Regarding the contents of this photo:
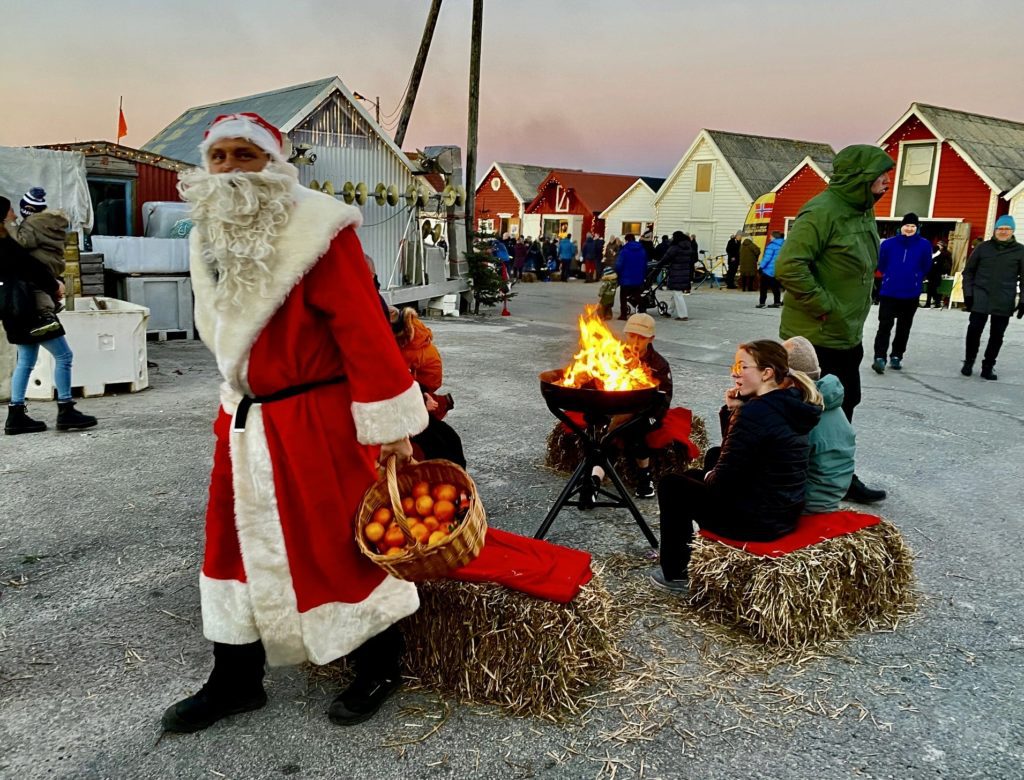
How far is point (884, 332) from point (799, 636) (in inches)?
329

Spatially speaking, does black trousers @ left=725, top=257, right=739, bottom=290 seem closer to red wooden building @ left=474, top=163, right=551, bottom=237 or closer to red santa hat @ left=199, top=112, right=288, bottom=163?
red wooden building @ left=474, top=163, right=551, bottom=237

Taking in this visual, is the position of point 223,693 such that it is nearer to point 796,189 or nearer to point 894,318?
point 894,318

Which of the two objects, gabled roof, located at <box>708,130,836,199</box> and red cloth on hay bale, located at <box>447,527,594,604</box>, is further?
gabled roof, located at <box>708,130,836,199</box>

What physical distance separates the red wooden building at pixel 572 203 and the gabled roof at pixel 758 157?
28.3 ft

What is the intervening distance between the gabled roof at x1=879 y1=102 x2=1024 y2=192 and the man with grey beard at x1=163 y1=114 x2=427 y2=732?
93.8 ft

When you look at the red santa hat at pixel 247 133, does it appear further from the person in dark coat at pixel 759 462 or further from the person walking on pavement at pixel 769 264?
the person walking on pavement at pixel 769 264

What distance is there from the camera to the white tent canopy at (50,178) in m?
12.5

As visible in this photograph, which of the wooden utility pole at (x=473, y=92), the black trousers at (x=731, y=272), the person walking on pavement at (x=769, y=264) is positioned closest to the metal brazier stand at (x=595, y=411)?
the wooden utility pole at (x=473, y=92)

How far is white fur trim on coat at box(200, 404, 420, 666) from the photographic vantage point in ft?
8.36

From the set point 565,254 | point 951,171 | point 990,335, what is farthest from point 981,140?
point 990,335

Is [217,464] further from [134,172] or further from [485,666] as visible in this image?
[134,172]

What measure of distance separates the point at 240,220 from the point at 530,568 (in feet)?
5.77

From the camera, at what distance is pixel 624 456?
5.61 meters

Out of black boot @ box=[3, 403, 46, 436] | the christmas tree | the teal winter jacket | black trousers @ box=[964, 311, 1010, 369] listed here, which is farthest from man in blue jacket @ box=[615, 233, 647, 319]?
the teal winter jacket
